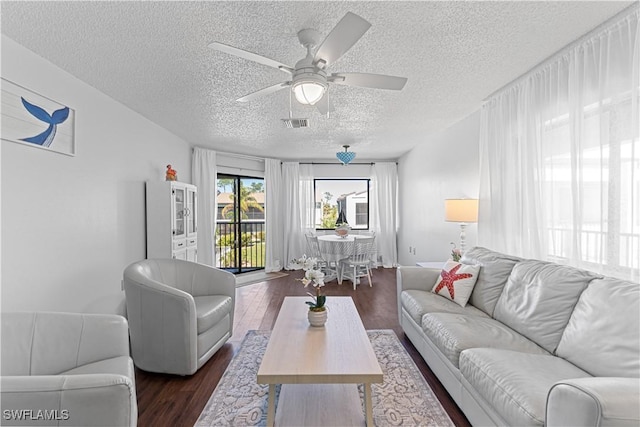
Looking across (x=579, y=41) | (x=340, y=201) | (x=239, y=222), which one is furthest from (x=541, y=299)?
(x=340, y=201)

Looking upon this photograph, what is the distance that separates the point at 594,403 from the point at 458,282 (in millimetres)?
1693

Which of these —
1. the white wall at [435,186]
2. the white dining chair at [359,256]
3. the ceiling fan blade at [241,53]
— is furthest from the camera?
the white dining chair at [359,256]

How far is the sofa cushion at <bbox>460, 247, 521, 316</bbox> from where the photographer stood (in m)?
2.50

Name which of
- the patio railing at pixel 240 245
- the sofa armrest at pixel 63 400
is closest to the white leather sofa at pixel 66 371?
Answer: the sofa armrest at pixel 63 400

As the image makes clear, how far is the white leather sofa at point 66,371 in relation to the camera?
1.18 metres

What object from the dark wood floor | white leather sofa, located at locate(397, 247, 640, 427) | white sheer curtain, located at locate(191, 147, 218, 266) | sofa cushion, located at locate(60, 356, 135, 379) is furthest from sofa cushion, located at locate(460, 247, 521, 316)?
white sheer curtain, located at locate(191, 147, 218, 266)

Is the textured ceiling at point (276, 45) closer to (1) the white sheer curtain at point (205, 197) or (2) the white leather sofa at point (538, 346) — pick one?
(2) the white leather sofa at point (538, 346)

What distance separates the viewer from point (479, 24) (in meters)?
1.87

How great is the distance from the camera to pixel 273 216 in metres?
6.54

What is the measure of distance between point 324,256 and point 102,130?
12.0ft

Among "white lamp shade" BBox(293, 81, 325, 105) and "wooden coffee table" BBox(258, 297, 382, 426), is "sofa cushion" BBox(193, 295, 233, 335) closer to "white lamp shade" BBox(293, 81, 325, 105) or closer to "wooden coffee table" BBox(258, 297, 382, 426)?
"wooden coffee table" BBox(258, 297, 382, 426)

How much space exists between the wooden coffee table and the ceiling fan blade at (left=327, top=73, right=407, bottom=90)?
1.69 m

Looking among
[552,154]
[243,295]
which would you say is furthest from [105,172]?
[552,154]

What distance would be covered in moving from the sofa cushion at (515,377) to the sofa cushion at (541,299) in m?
0.21
